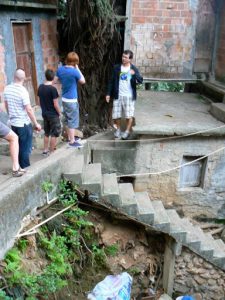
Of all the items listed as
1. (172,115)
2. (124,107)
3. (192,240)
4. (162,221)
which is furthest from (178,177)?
(124,107)

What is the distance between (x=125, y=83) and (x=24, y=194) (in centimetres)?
296

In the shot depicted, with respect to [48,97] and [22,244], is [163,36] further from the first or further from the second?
[22,244]

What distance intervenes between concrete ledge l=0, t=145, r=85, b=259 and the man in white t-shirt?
180 cm

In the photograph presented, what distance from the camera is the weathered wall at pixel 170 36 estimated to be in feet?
25.4

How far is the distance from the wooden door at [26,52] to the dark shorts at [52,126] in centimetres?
162

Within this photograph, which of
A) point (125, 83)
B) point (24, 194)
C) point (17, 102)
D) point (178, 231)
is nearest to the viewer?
point (24, 194)

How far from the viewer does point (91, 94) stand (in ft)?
23.5

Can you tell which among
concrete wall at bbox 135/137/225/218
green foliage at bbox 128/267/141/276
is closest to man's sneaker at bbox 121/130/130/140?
concrete wall at bbox 135/137/225/218

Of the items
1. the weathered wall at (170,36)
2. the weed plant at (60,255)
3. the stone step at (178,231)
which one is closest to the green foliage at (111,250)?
the weed plant at (60,255)

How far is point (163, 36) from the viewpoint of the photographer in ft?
26.4

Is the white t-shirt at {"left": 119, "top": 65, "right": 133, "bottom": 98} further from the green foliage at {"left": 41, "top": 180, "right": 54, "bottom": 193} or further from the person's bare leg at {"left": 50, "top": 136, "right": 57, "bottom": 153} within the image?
Result: the green foliage at {"left": 41, "top": 180, "right": 54, "bottom": 193}

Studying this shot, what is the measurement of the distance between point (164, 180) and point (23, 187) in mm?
3588

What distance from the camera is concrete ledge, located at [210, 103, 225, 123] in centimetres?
670

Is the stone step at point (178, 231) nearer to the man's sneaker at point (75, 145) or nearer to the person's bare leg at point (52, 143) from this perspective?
the man's sneaker at point (75, 145)
